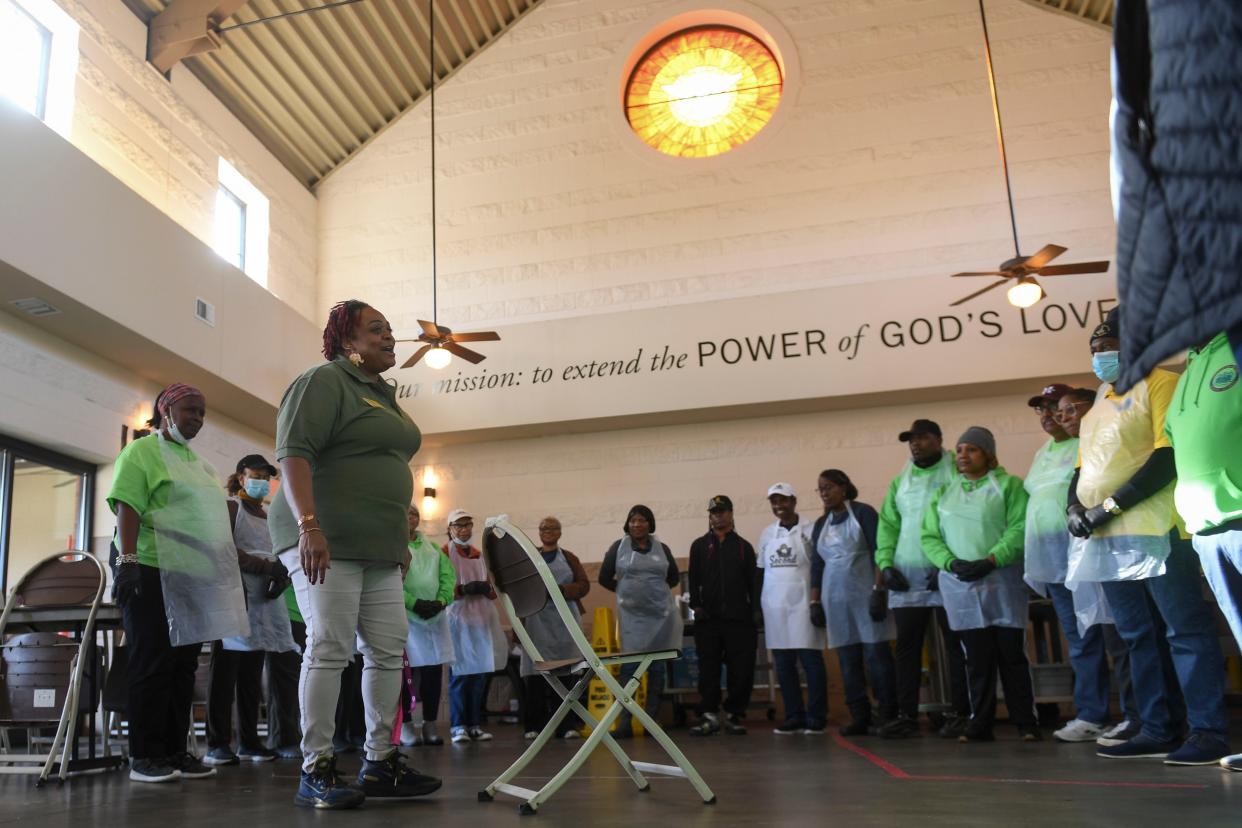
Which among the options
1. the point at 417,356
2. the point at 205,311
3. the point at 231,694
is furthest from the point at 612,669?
the point at 205,311

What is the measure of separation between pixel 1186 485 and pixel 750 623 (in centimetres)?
354

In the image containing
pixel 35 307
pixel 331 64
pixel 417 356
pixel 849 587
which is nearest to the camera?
pixel 849 587

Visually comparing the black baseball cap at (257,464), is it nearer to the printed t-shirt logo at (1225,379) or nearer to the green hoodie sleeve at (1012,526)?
the green hoodie sleeve at (1012,526)

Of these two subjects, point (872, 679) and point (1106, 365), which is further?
point (872, 679)

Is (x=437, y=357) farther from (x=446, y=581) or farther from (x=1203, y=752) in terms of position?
(x=1203, y=752)

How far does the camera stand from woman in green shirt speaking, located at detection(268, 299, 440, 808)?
8.32 ft

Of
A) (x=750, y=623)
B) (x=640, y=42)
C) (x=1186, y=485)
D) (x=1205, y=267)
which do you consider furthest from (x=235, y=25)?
(x=1205, y=267)

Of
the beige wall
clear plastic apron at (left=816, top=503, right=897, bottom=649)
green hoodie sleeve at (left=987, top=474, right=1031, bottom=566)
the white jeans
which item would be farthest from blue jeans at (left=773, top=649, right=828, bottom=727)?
the beige wall

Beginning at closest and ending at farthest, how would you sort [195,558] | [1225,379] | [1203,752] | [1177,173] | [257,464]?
[1177,173] → [1225,379] → [1203,752] → [195,558] → [257,464]

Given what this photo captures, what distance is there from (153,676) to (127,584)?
12.5 inches

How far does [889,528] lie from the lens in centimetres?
479

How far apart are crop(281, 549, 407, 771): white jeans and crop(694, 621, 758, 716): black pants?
3.16 m

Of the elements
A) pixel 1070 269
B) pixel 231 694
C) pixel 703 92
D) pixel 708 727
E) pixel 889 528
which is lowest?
pixel 708 727

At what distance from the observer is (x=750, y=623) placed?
5715mm
